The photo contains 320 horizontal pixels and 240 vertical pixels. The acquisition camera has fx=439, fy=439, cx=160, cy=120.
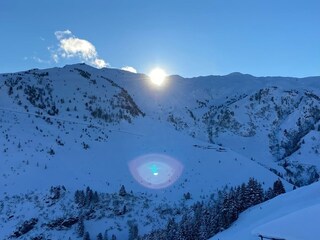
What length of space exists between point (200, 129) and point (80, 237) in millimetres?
69700

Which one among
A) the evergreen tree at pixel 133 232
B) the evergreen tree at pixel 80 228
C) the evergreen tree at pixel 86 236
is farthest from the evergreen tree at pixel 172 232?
the evergreen tree at pixel 80 228

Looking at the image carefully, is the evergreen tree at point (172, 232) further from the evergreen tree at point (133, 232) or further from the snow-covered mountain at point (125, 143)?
the snow-covered mountain at point (125, 143)

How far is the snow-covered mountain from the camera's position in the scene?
4631 centimetres

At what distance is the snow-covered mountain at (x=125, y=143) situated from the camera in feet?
152

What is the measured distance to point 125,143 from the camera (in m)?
71.2

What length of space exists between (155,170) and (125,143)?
11416 mm

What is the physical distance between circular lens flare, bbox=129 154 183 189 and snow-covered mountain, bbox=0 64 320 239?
3.00 feet

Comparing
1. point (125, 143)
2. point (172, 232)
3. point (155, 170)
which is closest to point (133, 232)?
point (172, 232)

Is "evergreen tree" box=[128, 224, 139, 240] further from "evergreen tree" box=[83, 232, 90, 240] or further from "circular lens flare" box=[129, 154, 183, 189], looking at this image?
"circular lens flare" box=[129, 154, 183, 189]

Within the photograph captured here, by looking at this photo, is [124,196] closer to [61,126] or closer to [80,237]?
[80,237]

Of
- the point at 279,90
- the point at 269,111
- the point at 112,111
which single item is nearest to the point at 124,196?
the point at 112,111

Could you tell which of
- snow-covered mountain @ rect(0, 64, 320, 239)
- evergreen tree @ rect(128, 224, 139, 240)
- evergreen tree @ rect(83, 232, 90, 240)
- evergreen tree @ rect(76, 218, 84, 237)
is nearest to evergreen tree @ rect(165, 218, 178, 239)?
evergreen tree @ rect(128, 224, 139, 240)

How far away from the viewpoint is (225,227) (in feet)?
127

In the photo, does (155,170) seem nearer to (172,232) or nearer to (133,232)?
(133,232)
